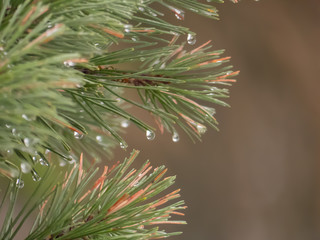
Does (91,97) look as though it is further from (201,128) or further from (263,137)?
(263,137)

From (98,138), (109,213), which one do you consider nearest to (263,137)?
(98,138)

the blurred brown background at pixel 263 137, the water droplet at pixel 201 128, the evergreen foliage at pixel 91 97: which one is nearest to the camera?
the evergreen foliage at pixel 91 97

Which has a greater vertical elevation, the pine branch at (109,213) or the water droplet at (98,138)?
the water droplet at (98,138)

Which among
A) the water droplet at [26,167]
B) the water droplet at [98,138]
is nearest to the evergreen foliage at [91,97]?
the water droplet at [26,167]

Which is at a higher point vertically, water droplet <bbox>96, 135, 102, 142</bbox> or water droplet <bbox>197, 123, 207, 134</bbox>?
water droplet <bbox>96, 135, 102, 142</bbox>

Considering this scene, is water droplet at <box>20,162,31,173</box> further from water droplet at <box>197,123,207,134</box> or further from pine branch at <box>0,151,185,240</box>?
water droplet at <box>197,123,207,134</box>

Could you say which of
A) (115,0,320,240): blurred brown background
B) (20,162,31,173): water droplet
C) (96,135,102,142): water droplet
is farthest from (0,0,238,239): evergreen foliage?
(115,0,320,240): blurred brown background

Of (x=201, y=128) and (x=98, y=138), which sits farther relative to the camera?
(x=98, y=138)

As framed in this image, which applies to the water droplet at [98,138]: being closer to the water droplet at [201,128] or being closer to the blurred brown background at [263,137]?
the water droplet at [201,128]
